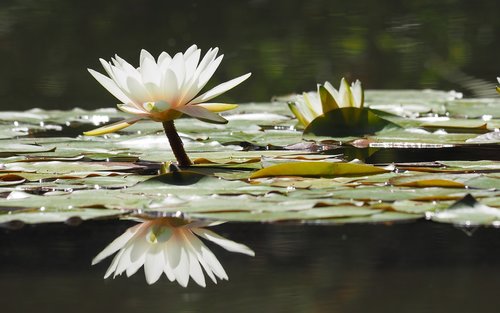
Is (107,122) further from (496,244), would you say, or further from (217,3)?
(217,3)

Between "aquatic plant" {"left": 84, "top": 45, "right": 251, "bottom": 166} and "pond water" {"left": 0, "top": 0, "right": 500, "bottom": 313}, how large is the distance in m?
0.33

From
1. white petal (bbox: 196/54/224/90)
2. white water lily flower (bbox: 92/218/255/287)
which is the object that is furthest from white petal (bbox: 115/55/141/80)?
white water lily flower (bbox: 92/218/255/287)

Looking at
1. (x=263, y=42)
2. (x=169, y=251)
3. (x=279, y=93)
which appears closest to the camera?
(x=169, y=251)

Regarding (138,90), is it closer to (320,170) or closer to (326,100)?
(320,170)

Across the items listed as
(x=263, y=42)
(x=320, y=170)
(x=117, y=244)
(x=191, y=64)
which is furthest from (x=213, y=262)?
(x=263, y=42)

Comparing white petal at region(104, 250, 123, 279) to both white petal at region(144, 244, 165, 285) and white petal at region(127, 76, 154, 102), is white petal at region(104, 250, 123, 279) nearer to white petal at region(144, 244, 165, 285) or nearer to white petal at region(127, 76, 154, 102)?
white petal at region(144, 244, 165, 285)

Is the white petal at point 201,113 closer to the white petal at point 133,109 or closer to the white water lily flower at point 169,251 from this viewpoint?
the white petal at point 133,109

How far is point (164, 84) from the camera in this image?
1.71 m

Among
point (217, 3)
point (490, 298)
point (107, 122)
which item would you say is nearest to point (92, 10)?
point (217, 3)

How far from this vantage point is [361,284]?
109cm

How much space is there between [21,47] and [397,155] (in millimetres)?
3710

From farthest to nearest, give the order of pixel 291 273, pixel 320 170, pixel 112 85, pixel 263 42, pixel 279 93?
pixel 263 42, pixel 279 93, pixel 112 85, pixel 320 170, pixel 291 273

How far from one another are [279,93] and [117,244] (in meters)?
2.39

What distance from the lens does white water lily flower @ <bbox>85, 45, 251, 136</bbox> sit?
5.59 feet
